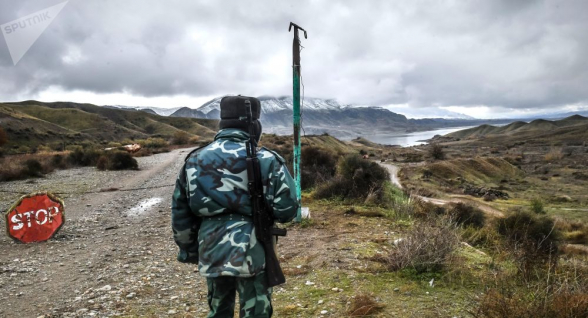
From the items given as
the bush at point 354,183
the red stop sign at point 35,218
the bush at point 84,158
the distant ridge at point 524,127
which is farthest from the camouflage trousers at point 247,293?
the distant ridge at point 524,127

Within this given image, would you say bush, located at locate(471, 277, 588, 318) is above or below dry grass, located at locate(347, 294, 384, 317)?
above

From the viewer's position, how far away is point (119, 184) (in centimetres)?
1442

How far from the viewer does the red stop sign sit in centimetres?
659

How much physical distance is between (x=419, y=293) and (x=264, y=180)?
2.84 metres

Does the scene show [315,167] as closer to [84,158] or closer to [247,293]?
[247,293]

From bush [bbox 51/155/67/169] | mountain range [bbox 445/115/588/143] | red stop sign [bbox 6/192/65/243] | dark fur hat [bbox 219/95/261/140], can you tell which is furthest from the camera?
mountain range [bbox 445/115/588/143]

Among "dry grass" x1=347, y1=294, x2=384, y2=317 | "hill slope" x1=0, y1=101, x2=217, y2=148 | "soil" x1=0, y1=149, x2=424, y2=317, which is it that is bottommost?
"soil" x1=0, y1=149, x2=424, y2=317

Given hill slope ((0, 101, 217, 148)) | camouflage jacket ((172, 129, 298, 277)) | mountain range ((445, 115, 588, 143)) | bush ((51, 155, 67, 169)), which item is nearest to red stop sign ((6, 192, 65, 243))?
camouflage jacket ((172, 129, 298, 277))

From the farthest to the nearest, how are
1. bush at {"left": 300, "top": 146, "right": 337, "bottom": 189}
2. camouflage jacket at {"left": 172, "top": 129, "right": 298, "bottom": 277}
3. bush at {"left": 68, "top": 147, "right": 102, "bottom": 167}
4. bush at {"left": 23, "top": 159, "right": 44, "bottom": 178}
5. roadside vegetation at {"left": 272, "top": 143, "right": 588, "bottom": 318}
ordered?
bush at {"left": 68, "top": 147, "right": 102, "bottom": 167}, bush at {"left": 23, "top": 159, "right": 44, "bottom": 178}, bush at {"left": 300, "top": 146, "right": 337, "bottom": 189}, roadside vegetation at {"left": 272, "top": 143, "right": 588, "bottom": 318}, camouflage jacket at {"left": 172, "top": 129, "right": 298, "bottom": 277}

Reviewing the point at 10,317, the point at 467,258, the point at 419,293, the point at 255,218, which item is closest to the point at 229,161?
the point at 255,218

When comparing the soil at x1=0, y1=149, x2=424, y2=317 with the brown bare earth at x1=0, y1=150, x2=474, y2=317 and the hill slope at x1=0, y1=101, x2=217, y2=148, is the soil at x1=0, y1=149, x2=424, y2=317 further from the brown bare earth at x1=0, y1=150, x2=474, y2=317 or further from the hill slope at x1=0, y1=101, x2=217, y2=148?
the hill slope at x1=0, y1=101, x2=217, y2=148

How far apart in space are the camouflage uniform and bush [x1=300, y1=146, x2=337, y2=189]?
393 inches

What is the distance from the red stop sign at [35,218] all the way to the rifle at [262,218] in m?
6.26

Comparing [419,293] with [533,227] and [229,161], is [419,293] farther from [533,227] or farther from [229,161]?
[533,227]
